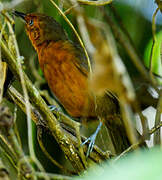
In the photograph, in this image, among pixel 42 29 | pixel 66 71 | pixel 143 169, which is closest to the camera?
pixel 143 169

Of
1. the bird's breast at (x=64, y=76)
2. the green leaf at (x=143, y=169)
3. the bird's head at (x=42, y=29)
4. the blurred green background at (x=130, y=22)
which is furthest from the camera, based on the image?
the bird's head at (x=42, y=29)

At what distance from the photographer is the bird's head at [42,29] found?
2979 millimetres

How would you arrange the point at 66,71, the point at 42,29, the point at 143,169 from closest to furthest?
the point at 143,169 → the point at 66,71 → the point at 42,29

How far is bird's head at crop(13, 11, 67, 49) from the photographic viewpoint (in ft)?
9.77

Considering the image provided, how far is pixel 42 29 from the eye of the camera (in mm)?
3121

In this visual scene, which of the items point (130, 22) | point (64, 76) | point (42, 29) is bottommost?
point (64, 76)

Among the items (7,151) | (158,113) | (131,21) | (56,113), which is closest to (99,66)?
(7,151)

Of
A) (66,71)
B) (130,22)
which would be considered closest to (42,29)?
(66,71)

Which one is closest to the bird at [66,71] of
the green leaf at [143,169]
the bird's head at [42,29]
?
the bird's head at [42,29]

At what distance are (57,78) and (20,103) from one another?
1.06 metres

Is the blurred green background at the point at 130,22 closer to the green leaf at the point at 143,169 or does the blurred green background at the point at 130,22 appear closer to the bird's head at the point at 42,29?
the bird's head at the point at 42,29

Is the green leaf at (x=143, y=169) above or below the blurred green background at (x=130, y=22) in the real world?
above

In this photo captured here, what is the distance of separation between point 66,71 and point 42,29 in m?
0.56

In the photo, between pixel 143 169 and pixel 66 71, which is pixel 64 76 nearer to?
pixel 66 71
